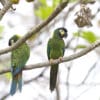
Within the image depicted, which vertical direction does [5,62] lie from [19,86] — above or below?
below

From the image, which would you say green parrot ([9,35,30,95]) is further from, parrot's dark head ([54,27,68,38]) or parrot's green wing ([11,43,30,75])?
parrot's dark head ([54,27,68,38])

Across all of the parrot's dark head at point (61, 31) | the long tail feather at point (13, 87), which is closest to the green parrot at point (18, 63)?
the long tail feather at point (13, 87)

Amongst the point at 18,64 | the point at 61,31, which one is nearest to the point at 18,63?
the point at 18,64

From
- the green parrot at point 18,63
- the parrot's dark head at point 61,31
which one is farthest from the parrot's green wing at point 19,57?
the parrot's dark head at point 61,31

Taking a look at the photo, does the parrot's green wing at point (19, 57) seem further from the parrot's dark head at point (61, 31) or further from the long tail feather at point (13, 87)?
the parrot's dark head at point (61, 31)

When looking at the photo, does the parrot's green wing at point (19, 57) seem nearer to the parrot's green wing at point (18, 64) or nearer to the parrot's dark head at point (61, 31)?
the parrot's green wing at point (18, 64)

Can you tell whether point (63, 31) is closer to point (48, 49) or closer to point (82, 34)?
point (82, 34)

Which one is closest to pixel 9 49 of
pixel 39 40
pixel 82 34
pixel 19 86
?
pixel 19 86

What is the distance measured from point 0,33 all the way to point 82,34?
41 centimetres

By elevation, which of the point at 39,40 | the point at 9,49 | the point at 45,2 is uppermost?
the point at 9,49

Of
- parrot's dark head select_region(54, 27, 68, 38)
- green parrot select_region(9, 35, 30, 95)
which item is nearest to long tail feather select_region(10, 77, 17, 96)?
green parrot select_region(9, 35, 30, 95)

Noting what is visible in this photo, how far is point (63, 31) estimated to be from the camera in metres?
1.89

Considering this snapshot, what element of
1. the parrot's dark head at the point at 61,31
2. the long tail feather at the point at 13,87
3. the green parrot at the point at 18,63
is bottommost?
the long tail feather at the point at 13,87

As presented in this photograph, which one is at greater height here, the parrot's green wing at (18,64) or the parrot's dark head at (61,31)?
the parrot's dark head at (61,31)
